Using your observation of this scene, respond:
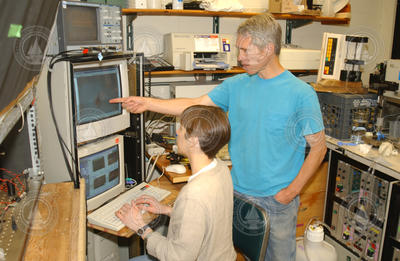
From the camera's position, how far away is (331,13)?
9.42 feet

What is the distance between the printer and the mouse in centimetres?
76

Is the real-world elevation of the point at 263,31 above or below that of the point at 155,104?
above

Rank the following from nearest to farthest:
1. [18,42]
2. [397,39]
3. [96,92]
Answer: [18,42] < [96,92] < [397,39]

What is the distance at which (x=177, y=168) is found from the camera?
6.60 feet

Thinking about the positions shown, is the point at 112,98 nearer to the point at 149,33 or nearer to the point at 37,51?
the point at 37,51

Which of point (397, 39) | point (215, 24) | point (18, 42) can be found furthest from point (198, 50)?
point (397, 39)

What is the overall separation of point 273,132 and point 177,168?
25.3 inches

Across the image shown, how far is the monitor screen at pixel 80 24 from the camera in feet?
4.69

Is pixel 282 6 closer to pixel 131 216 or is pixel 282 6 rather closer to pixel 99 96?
pixel 99 96

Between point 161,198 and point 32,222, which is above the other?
point 32,222

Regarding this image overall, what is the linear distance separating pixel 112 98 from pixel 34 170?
0.50 metres

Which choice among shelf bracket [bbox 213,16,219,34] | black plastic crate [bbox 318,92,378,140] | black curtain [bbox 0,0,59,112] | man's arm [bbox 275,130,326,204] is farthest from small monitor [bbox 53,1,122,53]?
black plastic crate [bbox 318,92,378,140]

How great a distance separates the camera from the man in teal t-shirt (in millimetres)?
1573

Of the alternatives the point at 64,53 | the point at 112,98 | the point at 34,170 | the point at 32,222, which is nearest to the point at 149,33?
the point at 112,98
